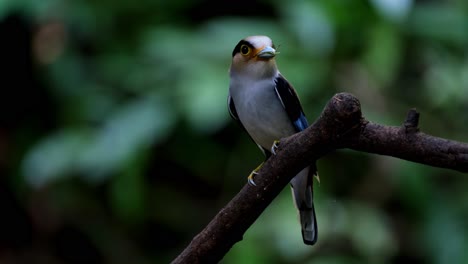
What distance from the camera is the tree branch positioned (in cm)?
100

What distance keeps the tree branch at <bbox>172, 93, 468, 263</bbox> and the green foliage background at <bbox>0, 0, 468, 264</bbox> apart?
3.83 feet

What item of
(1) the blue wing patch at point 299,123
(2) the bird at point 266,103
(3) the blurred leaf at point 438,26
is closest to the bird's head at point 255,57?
(2) the bird at point 266,103

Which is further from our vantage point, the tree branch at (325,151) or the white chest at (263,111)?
the white chest at (263,111)

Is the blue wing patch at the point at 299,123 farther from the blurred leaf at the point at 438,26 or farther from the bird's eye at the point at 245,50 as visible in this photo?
the blurred leaf at the point at 438,26

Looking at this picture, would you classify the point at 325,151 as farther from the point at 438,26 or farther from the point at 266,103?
the point at 438,26

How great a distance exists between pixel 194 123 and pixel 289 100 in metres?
0.87

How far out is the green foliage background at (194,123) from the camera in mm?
2506

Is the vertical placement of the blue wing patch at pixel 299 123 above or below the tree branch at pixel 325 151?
below

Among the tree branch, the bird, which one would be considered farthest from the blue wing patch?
the tree branch

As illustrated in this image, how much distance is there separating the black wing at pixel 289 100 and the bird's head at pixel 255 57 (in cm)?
3

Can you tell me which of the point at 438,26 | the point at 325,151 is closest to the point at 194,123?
→ the point at 438,26

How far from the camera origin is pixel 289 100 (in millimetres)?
1625

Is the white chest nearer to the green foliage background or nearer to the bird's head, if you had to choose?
the bird's head

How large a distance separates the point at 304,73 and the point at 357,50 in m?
0.36
